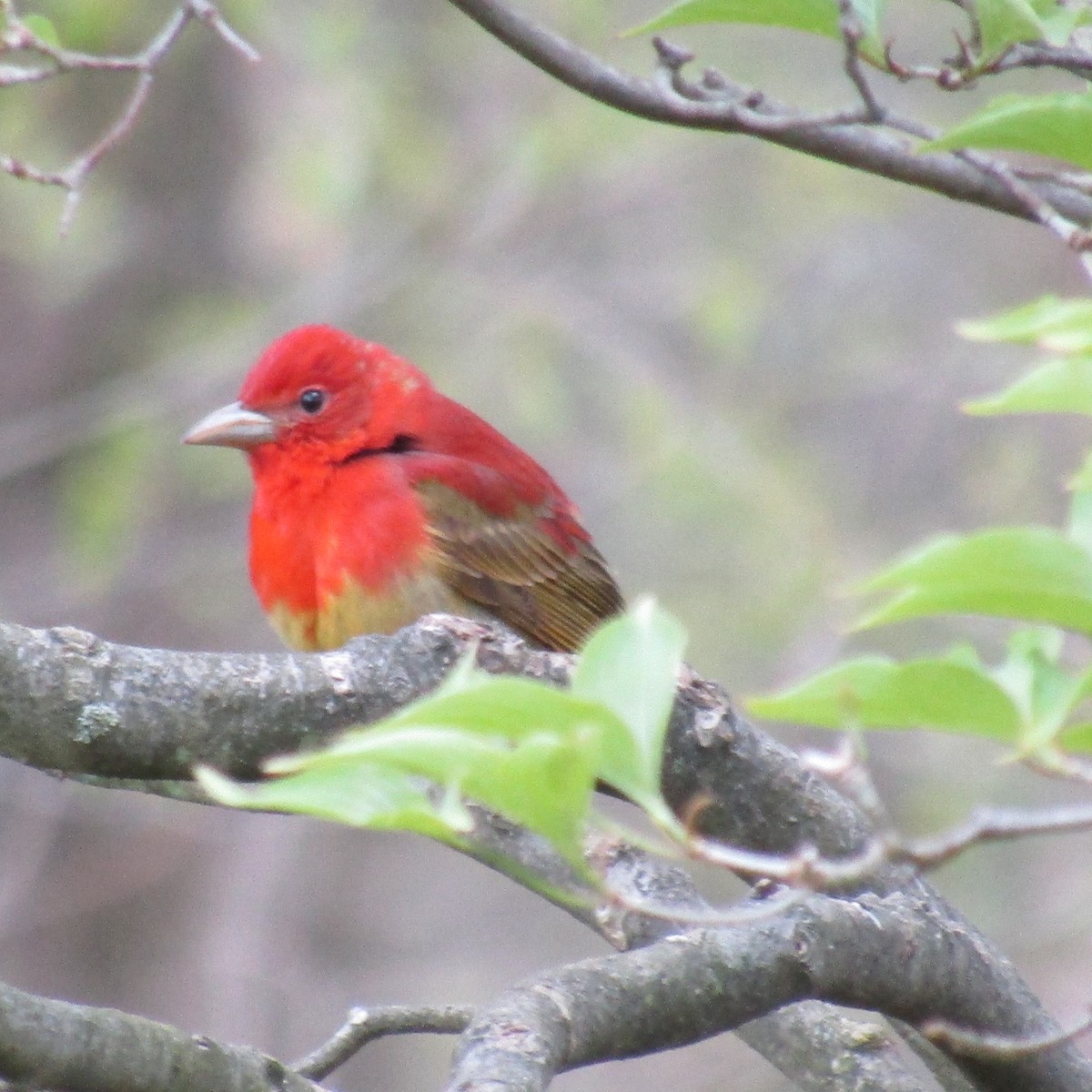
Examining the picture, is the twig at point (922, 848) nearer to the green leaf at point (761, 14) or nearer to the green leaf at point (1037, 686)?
the green leaf at point (1037, 686)

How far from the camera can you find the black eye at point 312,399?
196 inches

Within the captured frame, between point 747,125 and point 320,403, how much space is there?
2549 mm

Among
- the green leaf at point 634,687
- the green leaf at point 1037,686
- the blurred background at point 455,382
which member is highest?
the green leaf at point 1037,686

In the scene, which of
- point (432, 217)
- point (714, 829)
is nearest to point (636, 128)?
point (432, 217)

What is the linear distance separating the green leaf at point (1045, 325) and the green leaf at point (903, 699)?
23 centimetres

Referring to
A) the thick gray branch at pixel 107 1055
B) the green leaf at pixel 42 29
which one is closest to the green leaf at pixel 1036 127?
the thick gray branch at pixel 107 1055

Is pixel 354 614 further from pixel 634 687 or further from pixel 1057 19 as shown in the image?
pixel 634 687

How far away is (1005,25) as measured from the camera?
214 centimetres

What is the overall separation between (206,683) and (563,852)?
1046mm

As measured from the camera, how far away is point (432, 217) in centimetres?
783

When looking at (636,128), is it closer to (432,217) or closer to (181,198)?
(432,217)

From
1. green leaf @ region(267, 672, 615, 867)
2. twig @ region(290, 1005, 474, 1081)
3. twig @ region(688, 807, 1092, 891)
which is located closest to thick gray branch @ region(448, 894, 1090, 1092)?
twig @ region(290, 1005, 474, 1081)

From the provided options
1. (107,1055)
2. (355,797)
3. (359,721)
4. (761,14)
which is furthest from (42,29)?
(355,797)

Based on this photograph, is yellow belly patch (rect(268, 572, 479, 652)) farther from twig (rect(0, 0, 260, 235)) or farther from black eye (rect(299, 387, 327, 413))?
twig (rect(0, 0, 260, 235))
